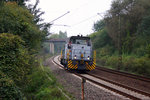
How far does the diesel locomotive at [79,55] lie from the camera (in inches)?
548

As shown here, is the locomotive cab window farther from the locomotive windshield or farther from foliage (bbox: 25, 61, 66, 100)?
foliage (bbox: 25, 61, 66, 100)

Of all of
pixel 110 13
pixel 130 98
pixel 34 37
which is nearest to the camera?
pixel 130 98

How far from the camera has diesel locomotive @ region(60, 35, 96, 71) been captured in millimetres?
13922

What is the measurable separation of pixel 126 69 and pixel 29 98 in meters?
12.2

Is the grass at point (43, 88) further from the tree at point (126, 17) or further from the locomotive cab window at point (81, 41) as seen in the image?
the tree at point (126, 17)

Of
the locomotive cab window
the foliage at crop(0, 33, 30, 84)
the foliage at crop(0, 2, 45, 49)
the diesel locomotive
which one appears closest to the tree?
Result: the locomotive cab window

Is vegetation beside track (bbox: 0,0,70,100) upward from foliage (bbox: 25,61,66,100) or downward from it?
upward

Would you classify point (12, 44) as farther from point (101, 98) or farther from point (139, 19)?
point (139, 19)

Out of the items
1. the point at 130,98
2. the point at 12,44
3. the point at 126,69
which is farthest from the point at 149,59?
the point at 12,44

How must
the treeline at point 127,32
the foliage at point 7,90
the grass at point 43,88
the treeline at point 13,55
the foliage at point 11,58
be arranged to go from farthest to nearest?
the treeline at point 127,32
the grass at point 43,88
the foliage at point 11,58
the treeline at point 13,55
the foliage at point 7,90

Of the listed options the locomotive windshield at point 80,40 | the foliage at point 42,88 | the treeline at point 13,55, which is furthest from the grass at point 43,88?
the locomotive windshield at point 80,40

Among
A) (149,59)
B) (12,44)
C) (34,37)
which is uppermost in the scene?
(34,37)

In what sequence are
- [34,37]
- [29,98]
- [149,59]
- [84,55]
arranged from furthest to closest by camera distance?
[149,59] < [84,55] < [34,37] < [29,98]

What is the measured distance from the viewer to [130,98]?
6668 mm
